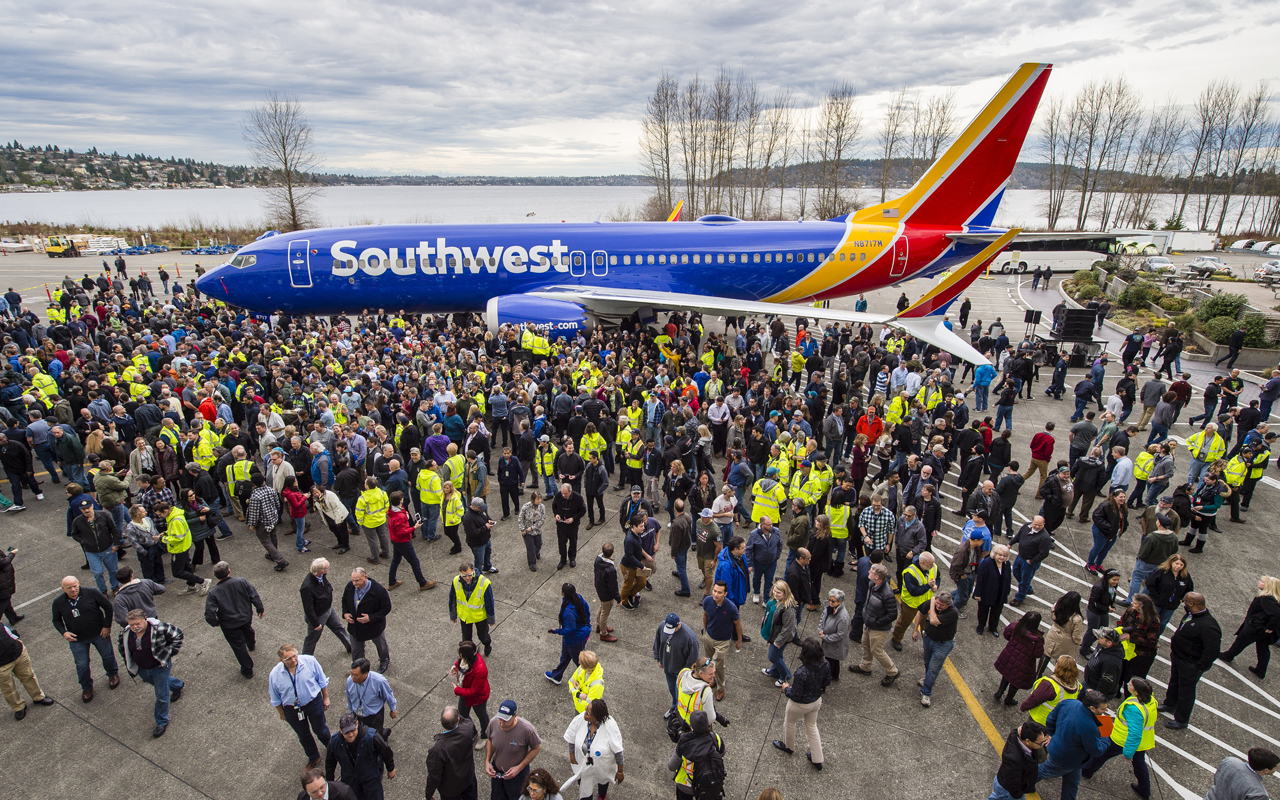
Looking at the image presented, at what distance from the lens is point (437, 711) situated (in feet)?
21.6

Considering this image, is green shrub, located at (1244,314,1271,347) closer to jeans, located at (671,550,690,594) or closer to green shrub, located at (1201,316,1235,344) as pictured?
green shrub, located at (1201,316,1235,344)

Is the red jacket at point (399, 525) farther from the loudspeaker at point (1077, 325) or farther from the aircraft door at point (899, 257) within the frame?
the loudspeaker at point (1077, 325)

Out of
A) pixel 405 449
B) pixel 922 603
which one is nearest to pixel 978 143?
pixel 922 603

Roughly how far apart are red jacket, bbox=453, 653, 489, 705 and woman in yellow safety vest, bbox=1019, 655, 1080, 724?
502cm

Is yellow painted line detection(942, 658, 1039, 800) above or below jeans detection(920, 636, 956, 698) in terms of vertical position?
below

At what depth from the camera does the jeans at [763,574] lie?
7.79m

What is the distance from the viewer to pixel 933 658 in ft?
21.3

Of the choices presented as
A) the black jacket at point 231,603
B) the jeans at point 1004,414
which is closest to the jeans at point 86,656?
the black jacket at point 231,603

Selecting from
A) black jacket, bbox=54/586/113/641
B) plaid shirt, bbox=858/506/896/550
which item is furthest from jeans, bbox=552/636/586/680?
black jacket, bbox=54/586/113/641

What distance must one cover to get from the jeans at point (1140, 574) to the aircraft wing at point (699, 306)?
21.5 ft

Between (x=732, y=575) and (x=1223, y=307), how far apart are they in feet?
80.9

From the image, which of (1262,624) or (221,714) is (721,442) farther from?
(221,714)

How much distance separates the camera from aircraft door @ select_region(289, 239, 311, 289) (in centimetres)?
1850

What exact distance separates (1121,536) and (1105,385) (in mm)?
10359
